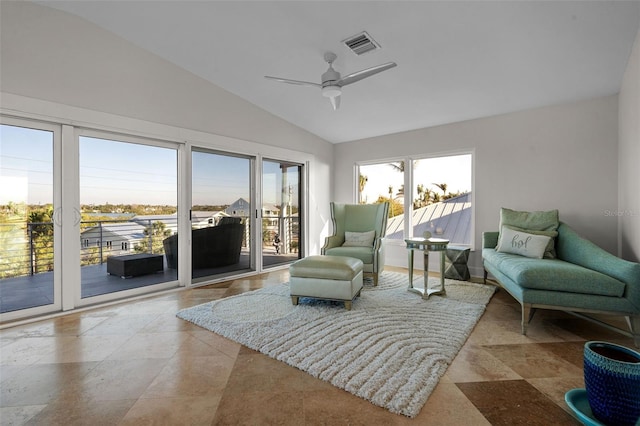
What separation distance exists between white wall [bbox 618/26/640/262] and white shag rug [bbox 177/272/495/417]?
141 cm

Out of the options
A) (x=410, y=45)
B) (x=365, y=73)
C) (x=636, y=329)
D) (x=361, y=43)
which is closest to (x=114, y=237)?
(x=365, y=73)

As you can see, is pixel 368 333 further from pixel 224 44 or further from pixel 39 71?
pixel 39 71

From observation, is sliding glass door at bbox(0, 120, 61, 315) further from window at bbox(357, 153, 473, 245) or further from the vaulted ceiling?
window at bbox(357, 153, 473, 245)

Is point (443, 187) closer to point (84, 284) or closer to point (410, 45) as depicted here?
point (410, 45)

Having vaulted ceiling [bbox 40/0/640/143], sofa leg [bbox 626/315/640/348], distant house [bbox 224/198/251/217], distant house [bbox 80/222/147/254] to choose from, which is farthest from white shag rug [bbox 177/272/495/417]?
vaulted ceiling [bbox 40/0/640/143]

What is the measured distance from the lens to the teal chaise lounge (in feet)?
7.43

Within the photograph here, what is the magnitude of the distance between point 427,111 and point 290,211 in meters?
2.83

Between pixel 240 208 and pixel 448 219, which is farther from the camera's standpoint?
pixel 448 219

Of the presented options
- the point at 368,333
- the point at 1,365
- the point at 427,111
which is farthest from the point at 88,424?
the point at 427,111

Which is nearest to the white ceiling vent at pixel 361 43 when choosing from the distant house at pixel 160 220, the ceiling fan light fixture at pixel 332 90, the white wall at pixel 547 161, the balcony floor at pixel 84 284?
the ceiling fan light fixture at pixel 332 90

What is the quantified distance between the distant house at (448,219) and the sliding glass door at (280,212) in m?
1.99

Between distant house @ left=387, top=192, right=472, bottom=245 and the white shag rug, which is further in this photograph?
distant house @ left=387, top=192, right=472, bottom=245

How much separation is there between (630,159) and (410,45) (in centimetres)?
245

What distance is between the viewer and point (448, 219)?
4926 millimetres
